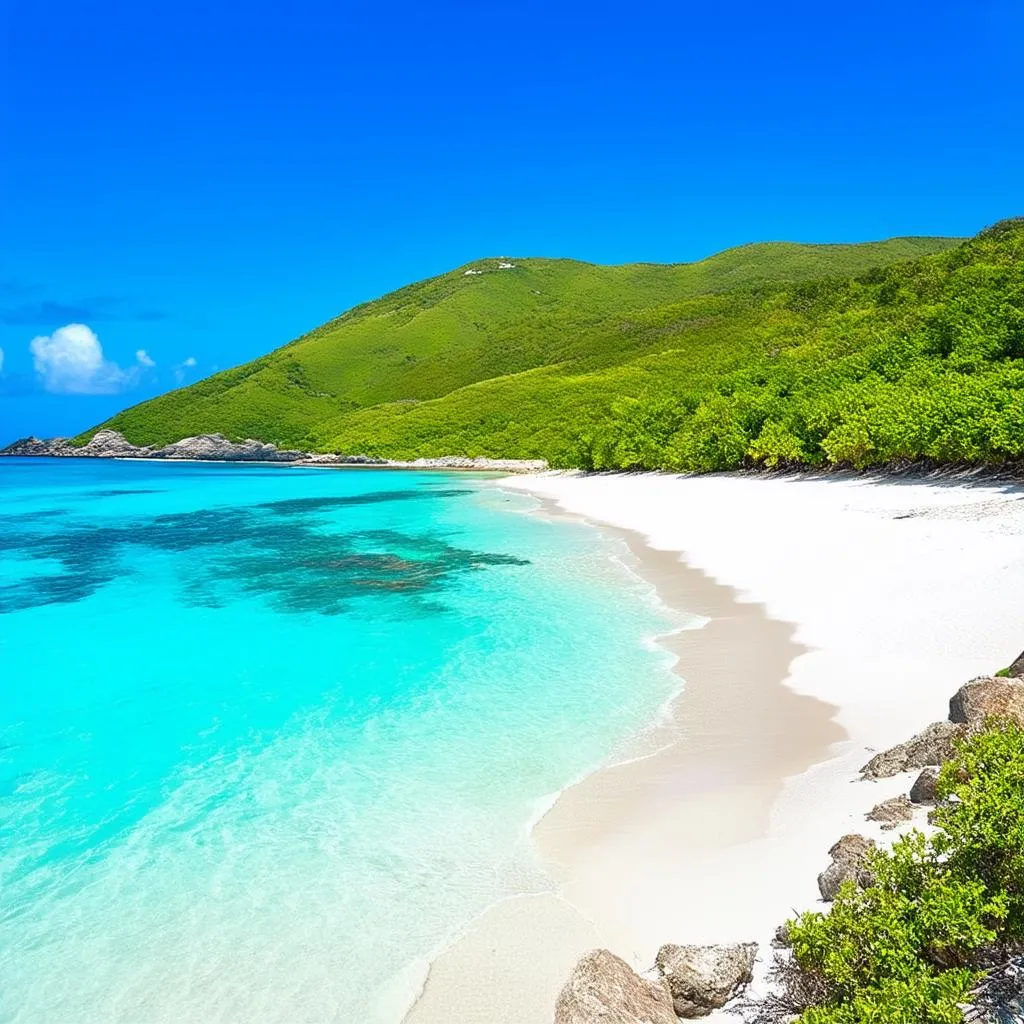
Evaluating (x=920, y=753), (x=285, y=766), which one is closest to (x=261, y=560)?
(x=285, y=766)

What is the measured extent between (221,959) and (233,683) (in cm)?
878

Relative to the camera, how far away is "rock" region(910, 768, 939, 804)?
6.74m

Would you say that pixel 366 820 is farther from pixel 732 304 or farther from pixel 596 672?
pixel 732 304

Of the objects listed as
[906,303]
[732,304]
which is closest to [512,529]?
[906,303]

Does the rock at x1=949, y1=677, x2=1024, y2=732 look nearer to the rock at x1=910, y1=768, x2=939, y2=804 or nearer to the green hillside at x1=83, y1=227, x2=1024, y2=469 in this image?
the rock at x1=910, y1=768, x2=939, y2=804

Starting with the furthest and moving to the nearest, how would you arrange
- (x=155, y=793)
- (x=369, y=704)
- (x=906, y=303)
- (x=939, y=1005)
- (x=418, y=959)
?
(x=906, y=303) < (x=369, y=704) < (x=155, y=793) < (x=418, y=959) < (x=939, y=1005)

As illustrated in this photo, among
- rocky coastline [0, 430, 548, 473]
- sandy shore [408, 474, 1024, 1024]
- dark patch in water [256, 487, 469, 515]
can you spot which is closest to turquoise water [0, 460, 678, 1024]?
sandy shore [408, 474, 1024, 1024]

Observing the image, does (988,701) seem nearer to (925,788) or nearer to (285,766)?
(925,788)

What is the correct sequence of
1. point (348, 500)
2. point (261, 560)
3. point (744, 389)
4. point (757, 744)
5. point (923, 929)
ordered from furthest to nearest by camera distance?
1. point (744, 389)
2. point (348, 500)
3. point (261, 560)
4. point (757, 744)
5. point (923, 929)

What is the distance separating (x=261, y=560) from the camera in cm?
3064

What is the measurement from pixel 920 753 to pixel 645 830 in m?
2.81

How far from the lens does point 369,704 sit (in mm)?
13031

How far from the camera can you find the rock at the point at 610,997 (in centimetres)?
461

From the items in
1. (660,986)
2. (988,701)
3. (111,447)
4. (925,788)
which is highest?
(111,447)
